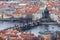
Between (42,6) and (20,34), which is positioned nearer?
(20,34)

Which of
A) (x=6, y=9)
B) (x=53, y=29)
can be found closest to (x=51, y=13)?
(x=53, y=29)

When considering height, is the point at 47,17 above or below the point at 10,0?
below

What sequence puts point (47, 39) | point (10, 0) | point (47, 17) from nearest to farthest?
point (47, 39) < point (47, 17) < point (10, 0)

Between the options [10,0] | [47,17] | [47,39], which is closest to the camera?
[47,39]

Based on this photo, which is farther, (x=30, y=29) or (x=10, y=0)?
(x=10, y=0)

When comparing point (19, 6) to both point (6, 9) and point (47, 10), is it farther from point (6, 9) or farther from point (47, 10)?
point (47, 10)

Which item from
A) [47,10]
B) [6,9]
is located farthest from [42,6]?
[6,9]

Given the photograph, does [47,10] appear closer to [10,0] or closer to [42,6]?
[42,6]

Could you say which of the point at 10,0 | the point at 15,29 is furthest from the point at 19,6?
the point at 15,29

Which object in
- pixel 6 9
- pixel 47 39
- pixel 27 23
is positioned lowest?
pixel 47 39

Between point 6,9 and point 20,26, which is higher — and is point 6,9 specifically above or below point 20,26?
above
